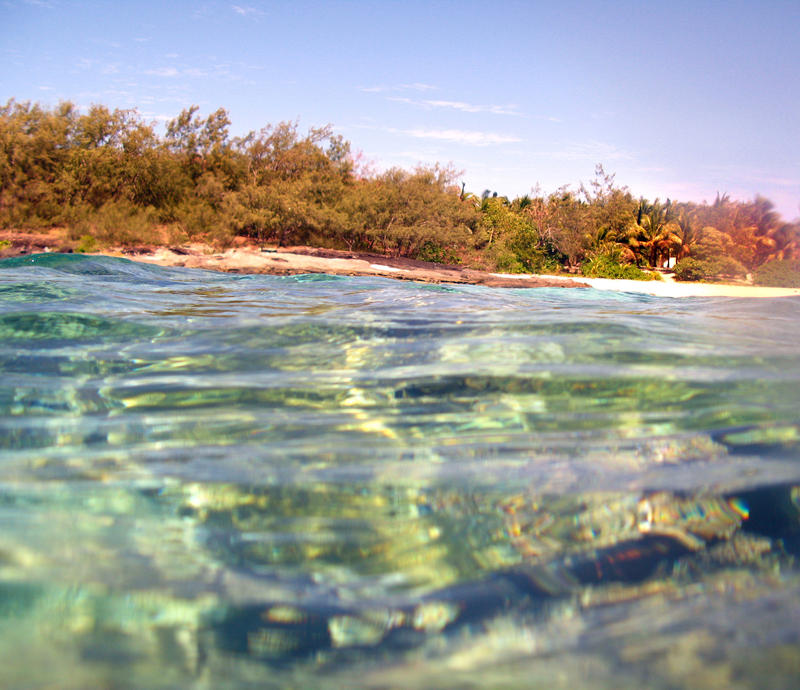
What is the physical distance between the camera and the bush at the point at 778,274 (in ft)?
67.5

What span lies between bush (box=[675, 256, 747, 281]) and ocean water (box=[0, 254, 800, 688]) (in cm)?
2203

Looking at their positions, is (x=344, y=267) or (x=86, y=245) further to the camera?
(x=86, y=245)

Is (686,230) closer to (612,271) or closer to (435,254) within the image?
(612,271)

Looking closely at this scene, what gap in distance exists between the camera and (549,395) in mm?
1854

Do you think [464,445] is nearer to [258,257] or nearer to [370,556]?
[370,556]

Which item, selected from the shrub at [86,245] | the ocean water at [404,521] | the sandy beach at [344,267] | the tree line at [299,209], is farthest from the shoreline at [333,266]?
the ocean water at [404,521]

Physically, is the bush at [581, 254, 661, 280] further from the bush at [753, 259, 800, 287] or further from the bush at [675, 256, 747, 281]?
the bush at [753, 259, 800, 287]

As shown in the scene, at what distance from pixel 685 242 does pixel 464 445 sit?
26885 millimetres

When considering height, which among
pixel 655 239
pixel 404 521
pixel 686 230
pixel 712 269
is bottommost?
pixel 404 521

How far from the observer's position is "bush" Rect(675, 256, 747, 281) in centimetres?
2188

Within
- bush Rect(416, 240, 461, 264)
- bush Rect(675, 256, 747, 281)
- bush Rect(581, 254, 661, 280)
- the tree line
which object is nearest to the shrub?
the tree line

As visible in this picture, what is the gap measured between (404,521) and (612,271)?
22.6m

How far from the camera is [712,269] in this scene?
21875 mm

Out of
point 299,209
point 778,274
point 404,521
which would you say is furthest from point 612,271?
point 404,521
